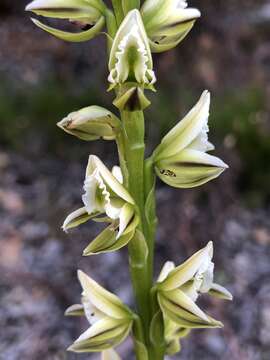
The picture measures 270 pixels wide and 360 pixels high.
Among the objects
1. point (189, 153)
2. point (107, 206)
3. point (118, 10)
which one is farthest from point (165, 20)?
point (107, 206)

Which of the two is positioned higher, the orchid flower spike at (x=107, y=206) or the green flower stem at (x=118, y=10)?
the green flower stem at (x=118, y=10)

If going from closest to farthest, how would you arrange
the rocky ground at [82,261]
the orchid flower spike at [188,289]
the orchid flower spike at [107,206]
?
the orchid flower spike at [107,206] < the orchid flower spike at [188,289] < the rocky ground at [82,261]

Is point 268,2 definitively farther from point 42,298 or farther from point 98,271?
point 42,298

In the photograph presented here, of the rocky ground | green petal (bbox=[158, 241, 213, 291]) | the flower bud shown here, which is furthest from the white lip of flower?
the rocky ground

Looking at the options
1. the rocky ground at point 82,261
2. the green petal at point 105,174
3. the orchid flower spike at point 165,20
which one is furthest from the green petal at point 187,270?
the rocky ground at point 82,261

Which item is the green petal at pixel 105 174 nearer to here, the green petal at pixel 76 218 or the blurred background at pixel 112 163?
the green petal at pixel 76 218

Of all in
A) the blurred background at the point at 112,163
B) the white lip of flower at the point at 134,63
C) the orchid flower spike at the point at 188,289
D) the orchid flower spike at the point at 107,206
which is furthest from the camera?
the blurred background at the point at 112,163

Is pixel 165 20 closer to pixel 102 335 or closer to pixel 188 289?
pixel 188 289

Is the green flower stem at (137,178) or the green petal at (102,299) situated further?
the green petal at (102,299)

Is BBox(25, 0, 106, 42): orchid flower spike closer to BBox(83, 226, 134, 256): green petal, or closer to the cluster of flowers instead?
the cluster of flowers
